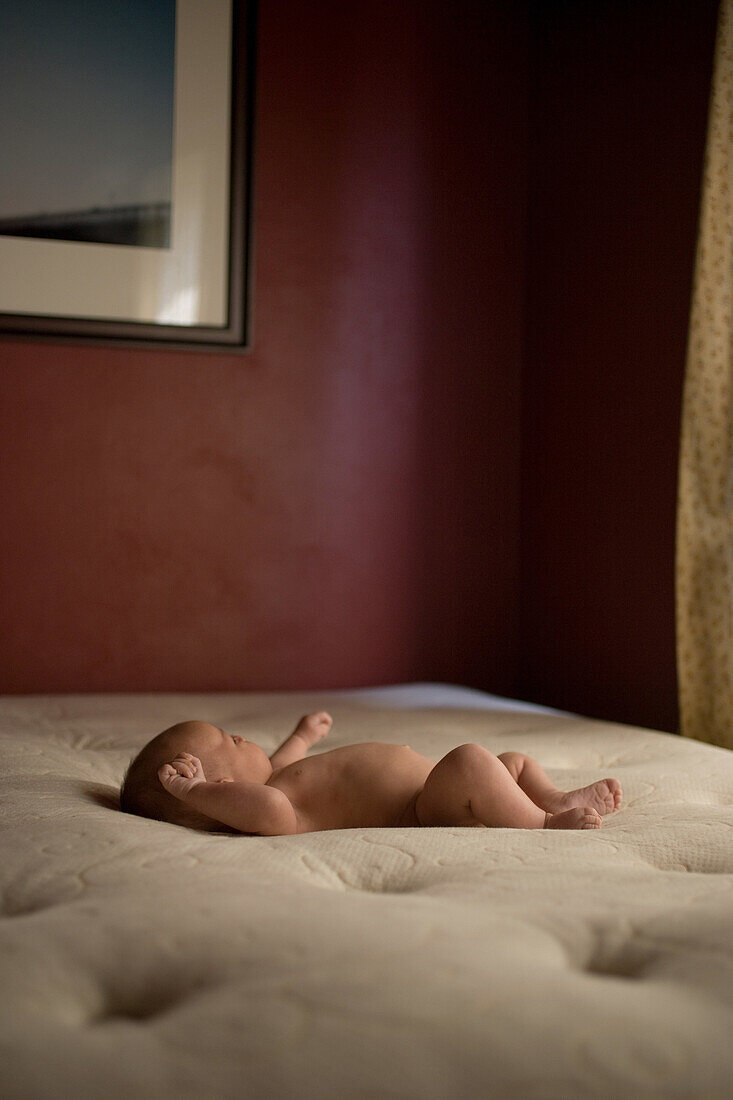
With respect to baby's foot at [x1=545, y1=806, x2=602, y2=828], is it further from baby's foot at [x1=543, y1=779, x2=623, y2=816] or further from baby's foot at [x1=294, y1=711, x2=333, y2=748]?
baby's foot at [x1=294, y1=711, x2=333, y2=748]

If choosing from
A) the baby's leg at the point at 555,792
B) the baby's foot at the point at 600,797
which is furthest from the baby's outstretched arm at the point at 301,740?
the baby's foot at the point at 600,797

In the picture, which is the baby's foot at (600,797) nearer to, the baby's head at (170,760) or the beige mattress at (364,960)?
the beige mattress at (364,960)

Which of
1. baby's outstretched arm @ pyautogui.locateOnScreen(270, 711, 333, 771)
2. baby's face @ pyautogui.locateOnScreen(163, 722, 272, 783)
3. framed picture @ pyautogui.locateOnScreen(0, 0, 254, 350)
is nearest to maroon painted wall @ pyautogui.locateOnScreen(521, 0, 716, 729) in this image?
framed picture @ pyautogui.locateOnScreen(0, 0, 254, 350)

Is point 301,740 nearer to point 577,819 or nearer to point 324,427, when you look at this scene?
point 577,819

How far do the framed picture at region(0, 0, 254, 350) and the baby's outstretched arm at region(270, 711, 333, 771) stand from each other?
122 cm

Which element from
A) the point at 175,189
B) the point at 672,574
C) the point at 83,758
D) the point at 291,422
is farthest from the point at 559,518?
the point at 83,758

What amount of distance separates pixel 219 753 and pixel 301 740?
292mm

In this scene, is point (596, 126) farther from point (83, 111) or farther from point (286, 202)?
point (83, 111)

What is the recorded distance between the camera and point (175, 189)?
2.46 m

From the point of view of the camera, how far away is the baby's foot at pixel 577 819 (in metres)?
1.16

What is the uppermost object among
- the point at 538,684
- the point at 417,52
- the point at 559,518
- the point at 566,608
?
the point at 417,52

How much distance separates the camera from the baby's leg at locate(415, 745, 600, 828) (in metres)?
1.18

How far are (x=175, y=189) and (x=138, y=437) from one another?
626 millimetres

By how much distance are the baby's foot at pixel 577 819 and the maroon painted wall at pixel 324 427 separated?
1484 mm
